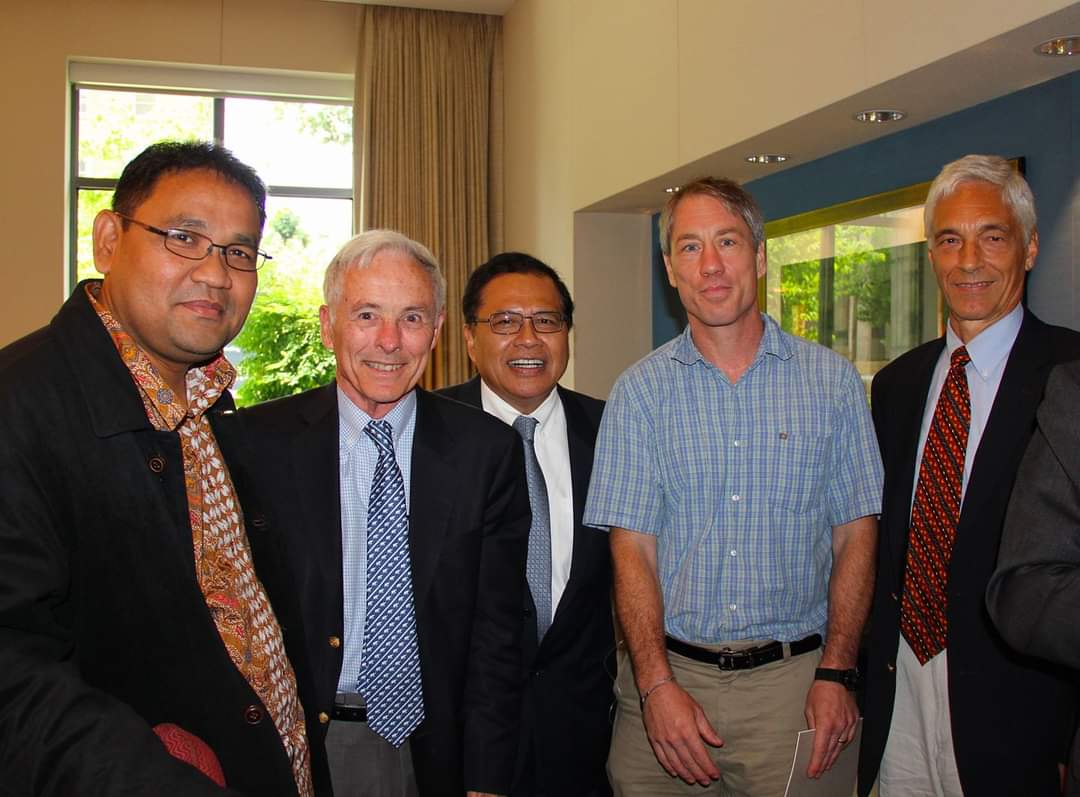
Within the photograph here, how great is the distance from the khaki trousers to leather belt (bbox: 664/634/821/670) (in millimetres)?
14

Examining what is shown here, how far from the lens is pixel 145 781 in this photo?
1114mm

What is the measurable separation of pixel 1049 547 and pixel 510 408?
1.68 m

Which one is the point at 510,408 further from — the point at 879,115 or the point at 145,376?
the point at 879,115

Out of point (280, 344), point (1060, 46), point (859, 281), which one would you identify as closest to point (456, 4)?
point (280, 344)

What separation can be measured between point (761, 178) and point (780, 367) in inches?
111

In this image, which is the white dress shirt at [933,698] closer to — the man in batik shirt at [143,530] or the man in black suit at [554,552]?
the man in black suit at [554,552]

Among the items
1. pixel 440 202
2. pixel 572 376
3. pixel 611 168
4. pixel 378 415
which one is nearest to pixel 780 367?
pixel 378 415

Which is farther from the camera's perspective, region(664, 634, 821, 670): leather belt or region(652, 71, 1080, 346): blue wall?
region(652, 71, 1080, 346): blue wall

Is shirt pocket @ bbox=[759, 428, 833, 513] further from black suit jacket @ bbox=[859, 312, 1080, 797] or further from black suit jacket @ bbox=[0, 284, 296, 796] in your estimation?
black suit jacket @ bbox=[0, 284, 296, 796]

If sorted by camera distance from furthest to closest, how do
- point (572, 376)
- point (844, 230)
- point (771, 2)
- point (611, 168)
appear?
point (572, 376) → point (611, 168) → point (844, 230) → point (771, 2)

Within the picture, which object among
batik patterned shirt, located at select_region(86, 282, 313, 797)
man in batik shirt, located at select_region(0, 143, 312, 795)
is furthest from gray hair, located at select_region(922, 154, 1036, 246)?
batik patterned shirt, located at select_region(86, 282, 313, 797)

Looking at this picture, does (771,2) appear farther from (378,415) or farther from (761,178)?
(378,415)

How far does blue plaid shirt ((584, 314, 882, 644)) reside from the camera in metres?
2.22

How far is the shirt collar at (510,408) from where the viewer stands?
9.15 feet
